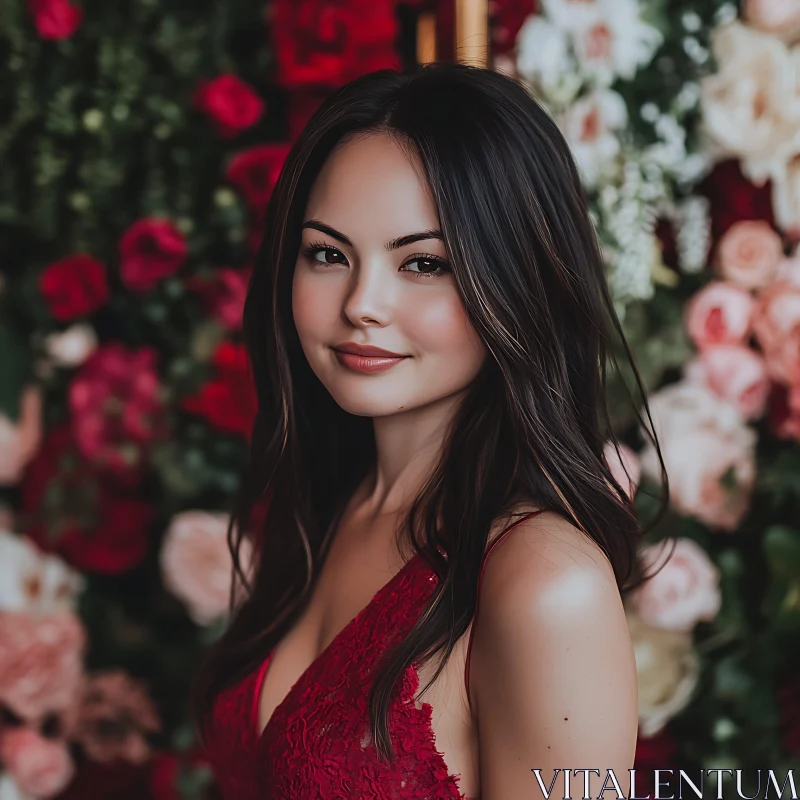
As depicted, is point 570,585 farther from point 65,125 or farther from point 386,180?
point 65,125

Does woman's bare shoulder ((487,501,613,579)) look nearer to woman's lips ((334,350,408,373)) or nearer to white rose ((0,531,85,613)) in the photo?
woman's lips ((334,350,408,373))

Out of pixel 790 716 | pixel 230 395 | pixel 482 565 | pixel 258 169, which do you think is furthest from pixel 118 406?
pixel 790 716

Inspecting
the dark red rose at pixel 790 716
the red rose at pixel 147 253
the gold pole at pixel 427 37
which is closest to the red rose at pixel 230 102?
the red rose at pixel 147 253

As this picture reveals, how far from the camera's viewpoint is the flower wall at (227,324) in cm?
178

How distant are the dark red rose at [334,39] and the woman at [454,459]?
2.07 feet

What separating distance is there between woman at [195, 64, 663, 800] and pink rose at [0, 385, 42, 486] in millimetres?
961

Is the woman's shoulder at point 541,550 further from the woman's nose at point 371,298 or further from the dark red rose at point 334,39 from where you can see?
the dark red rose at point 334,39

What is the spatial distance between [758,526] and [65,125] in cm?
149

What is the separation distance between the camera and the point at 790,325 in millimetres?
1751

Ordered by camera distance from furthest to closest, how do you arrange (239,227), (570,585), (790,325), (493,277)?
(239,227) → (790,325) → (493,277) → (570,585)

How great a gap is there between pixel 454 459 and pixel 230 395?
0.77 m

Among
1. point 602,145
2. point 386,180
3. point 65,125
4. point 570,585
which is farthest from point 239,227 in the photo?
point 570,585

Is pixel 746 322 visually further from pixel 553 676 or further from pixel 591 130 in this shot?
pixel 553 676

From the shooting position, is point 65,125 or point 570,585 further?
point 65,125
